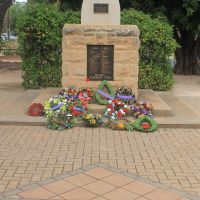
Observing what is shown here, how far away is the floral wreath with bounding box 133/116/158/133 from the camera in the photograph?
7.62 m

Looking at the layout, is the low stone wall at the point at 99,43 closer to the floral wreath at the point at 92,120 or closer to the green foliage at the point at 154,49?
the floral wreath at the point at 92,120

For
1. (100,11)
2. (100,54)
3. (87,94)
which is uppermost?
(100,11)

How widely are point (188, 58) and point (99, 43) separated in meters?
10.2

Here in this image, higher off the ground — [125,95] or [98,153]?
[125,95]

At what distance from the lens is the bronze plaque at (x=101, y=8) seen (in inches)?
386

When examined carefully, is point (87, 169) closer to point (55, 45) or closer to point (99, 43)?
point (99, 43)

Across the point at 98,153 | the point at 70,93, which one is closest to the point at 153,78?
the point at 70,93

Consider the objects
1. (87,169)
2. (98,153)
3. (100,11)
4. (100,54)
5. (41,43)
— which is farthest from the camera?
(41,43)

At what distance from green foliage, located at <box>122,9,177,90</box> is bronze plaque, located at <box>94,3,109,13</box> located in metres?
2.51

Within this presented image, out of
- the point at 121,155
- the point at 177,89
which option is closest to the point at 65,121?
the point at 121,155

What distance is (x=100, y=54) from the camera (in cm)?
944

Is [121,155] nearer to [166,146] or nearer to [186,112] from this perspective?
[166,146]

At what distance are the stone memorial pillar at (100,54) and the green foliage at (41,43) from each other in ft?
8.51

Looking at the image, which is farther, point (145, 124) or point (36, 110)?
point (36, 110)
